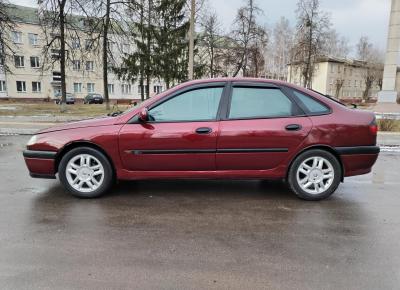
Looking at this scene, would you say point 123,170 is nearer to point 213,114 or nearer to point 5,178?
point 213,114

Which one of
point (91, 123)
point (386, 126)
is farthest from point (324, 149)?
point (386, 126)

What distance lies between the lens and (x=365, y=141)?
4.80 meters

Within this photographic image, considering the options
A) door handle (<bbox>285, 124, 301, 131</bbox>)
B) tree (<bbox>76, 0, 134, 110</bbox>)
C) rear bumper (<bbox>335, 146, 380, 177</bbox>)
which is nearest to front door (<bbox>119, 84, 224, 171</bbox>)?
door handle (<bbox>285, 124, 301, 131</bbox>)

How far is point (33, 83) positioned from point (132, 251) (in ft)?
179

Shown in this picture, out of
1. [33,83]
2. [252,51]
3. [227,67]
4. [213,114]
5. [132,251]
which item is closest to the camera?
[132,251]

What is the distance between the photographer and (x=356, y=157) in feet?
15.7

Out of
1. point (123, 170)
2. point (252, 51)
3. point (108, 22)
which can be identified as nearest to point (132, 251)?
point (123, 170)

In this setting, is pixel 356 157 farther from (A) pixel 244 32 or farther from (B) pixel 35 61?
(B) pixel 35 61

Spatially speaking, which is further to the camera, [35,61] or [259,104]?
[35,61]

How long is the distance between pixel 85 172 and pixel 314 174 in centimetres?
318

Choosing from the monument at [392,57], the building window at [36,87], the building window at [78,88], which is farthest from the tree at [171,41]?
the building window at [36,87]

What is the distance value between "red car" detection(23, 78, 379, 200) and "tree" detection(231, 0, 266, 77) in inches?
1241

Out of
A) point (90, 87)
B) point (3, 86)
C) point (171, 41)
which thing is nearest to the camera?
point (171, 41)

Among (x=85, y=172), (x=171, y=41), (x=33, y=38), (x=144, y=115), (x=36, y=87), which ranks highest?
(x=33, y=38)
